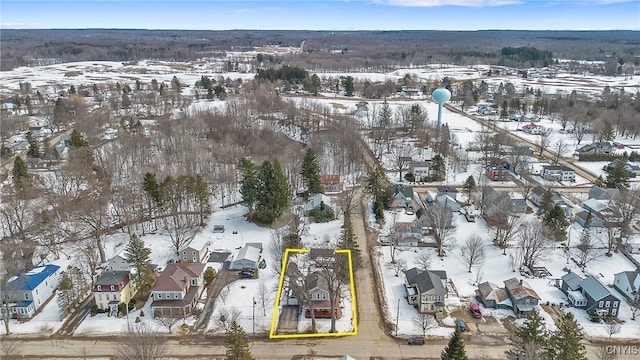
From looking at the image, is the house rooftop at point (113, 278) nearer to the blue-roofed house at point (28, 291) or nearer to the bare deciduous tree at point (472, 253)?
the blue-roofed house at point (28, 291)

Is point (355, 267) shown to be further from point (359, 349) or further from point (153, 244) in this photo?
point (153, 244)

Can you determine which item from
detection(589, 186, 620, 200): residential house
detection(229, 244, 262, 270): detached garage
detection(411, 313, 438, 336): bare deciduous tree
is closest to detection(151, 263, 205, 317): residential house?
detection(229, 244, 262, 270): detached garage

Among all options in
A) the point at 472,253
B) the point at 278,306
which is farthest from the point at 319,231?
the point at 472,253

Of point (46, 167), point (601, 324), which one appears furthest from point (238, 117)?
point (601, 324)

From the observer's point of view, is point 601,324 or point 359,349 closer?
point 359,349

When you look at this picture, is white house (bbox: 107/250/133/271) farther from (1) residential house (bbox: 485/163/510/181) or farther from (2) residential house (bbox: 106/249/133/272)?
(1) residential house (bbox: 485/163/510/181)
